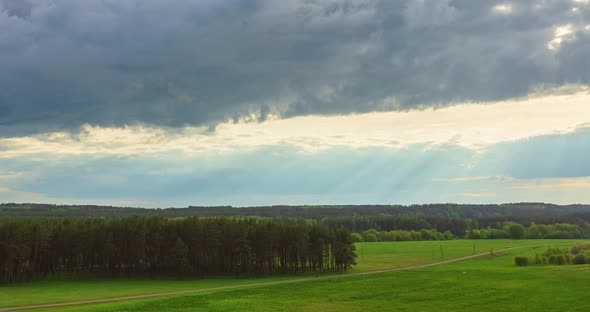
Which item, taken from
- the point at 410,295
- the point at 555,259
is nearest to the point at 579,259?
the point at 555,259

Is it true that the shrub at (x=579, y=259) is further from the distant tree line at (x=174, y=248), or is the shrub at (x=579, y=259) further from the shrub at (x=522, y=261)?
the distant tree line at (x=174, y=248)

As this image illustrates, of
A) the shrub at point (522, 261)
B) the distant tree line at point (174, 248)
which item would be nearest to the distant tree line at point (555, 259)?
the shrub at point (522, 261)

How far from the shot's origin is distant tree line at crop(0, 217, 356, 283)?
376 feet

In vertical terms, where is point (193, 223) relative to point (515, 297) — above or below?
above

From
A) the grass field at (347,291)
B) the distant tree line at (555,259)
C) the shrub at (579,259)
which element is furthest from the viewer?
the distant tree line at (555,259)

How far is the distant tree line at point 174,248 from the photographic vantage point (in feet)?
376

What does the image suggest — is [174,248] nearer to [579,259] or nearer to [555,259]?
[555,259]

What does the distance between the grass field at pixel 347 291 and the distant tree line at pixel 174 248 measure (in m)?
9.12

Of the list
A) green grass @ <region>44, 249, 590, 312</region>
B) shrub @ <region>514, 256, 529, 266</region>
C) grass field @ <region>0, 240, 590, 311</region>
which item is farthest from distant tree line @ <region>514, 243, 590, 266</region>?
green grass @ <region>44, 249, 590, 312</region>

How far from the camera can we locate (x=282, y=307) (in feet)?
218

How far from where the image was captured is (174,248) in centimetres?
11200

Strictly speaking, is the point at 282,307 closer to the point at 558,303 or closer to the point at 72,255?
the point at 558,303

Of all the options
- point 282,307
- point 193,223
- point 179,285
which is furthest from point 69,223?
point 282,307

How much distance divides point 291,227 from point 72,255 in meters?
54.8
